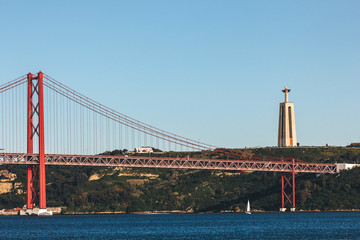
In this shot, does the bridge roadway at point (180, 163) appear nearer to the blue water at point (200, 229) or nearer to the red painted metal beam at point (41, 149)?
the red painted metal beam at point (41, 149)

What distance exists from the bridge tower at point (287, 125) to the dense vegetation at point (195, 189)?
2778 millimetres

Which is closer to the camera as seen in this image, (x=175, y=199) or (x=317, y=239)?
(x=317, y=239)

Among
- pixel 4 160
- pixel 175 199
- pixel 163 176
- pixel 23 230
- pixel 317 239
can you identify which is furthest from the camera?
pixel 163 176

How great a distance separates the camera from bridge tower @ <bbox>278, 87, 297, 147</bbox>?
155750mm

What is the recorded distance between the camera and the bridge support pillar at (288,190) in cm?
12600

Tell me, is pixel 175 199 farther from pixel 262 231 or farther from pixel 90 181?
pixel 262 231

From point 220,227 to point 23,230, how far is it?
75.5 ft

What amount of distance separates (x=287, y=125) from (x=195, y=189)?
25874 mm

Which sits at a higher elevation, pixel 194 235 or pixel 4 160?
pixel 4 160

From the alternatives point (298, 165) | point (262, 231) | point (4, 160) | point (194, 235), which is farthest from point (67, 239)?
point (298, 165)

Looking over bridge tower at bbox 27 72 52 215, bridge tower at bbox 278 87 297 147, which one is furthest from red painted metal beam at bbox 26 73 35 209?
bridge tower at bbox 278 87 297 147

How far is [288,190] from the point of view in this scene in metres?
134

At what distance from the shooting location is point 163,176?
520 ft

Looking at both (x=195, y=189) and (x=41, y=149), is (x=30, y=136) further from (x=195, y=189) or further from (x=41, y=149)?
(x=195, y=189)
